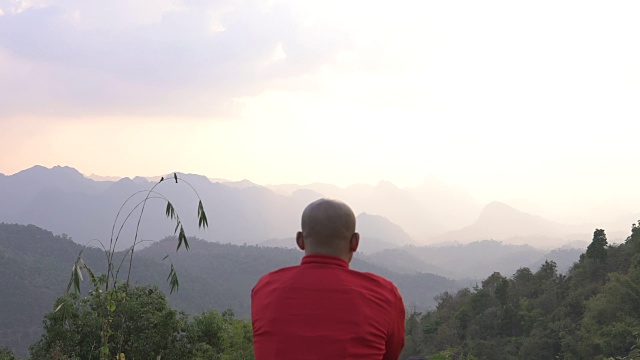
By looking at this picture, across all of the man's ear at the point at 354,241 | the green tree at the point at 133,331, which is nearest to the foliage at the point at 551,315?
the green tree at the point at 133,331

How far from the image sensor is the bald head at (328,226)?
2.26m

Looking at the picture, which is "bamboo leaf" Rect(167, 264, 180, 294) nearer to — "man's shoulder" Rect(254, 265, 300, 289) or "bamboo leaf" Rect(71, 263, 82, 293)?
"bamboo leaf" Rect(71, 263, 82, 293)

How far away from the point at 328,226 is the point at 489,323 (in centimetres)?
4729

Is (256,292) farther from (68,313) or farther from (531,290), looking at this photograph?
(531,290)

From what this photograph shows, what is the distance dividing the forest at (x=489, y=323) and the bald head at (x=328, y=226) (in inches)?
96.8

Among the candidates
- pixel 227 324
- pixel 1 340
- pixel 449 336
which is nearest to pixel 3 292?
pixel 1 340

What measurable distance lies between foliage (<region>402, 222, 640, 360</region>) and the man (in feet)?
88.4

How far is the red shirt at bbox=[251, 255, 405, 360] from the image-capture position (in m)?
2.06

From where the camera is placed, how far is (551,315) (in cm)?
3991

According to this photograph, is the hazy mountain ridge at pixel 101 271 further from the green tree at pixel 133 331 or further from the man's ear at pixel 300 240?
the man's ear at pixel 300 240

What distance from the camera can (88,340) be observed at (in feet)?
63.0

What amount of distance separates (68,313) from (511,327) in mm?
45587

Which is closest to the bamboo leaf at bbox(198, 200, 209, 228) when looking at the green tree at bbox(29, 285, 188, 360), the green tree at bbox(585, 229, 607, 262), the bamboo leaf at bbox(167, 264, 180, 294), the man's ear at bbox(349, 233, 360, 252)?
the bamboo leaf at bbox(167, 264, 180, 294)

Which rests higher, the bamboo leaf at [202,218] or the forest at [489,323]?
the bamboo leaf at [202,218]
